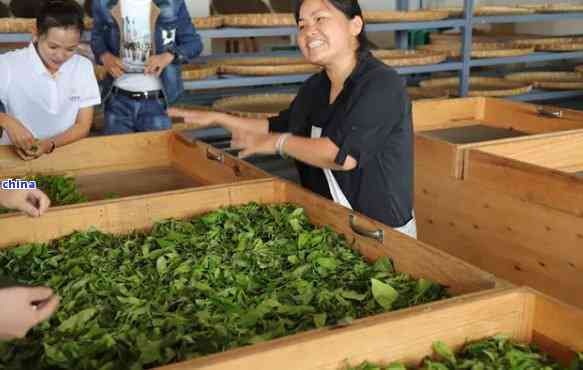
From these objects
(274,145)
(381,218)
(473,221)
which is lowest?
(473,221)

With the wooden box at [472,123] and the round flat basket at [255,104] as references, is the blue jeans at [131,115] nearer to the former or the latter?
the round flat basket at [255,104]

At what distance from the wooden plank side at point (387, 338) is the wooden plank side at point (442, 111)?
252 centimetres

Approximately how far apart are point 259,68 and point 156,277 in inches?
97.9

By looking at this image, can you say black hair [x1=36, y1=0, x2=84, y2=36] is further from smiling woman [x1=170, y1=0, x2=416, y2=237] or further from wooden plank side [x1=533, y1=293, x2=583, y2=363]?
wooden plank side [x1=533, y1=293, x2=583, y2=363]

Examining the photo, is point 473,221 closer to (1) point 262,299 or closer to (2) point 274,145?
(2) point 274,145

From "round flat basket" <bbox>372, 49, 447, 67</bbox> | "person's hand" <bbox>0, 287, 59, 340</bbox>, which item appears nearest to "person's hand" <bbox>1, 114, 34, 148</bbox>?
"person's hand" <bbox>0, 287, 59, 340</bbox>

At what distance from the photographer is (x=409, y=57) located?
4.44m

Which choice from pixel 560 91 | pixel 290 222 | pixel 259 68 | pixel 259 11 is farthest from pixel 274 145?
pixel 259 11

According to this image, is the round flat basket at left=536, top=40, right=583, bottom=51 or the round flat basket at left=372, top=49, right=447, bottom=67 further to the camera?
the round flat basket at left=536, top=40, right=583, bottom=51

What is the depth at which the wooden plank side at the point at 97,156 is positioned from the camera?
267 centimetres

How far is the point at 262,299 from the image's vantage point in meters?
1.52

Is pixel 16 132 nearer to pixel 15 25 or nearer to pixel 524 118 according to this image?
pixel 15 25

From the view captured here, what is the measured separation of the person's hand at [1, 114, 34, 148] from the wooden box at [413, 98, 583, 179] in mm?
1634

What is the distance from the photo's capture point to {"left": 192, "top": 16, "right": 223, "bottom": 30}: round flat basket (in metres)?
3.93
